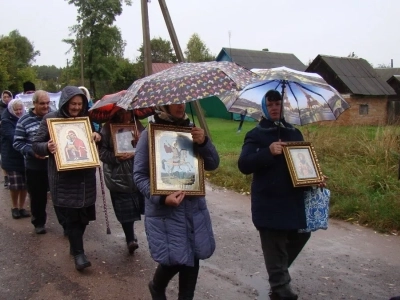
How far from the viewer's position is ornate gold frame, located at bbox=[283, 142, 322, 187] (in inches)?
153

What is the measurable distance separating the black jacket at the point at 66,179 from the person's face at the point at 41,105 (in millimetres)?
932

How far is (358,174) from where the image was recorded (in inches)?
332

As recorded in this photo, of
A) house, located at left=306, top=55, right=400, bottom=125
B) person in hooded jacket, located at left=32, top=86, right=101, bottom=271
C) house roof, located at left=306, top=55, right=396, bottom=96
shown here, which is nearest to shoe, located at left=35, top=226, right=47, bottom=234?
person in hooded jacket, located at left=32, top=86, right=101, bottom=271

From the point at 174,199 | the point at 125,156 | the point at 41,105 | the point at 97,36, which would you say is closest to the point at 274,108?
the point at 174,199

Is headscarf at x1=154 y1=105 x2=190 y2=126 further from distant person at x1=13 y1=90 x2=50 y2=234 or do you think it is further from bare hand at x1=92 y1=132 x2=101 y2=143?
distant person at x1=13 y1=90 x2=50 y2=234

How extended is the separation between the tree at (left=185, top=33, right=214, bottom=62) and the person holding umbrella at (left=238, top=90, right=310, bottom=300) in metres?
51.3

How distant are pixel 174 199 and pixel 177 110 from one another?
2.15 ft

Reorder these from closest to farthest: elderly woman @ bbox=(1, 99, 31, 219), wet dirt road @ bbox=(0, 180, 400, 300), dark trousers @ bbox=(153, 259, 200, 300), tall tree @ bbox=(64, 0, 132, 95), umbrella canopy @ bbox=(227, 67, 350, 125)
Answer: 1. dark trousers @ bbox=(153, 259, 200, 300)
2. umbrella canopy @ bbox=(227, 67, 350, 125)
3. wet dirt road @ bbox=(0, 180, 400, 300)
4. elderly woman @ bbox=(1, 99, 31, 219)
5. tall tree @ bbox=(64, 0, 132, 95)

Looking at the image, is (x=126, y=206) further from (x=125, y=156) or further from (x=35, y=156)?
(x=35, y=156)

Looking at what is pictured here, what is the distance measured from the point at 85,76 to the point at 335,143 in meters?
35.8

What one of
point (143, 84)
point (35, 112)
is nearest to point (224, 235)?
point (35, 112)

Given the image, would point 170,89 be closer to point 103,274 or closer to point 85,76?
point 103,274

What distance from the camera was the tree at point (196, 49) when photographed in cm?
5638

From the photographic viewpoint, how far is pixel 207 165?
12.0ft
